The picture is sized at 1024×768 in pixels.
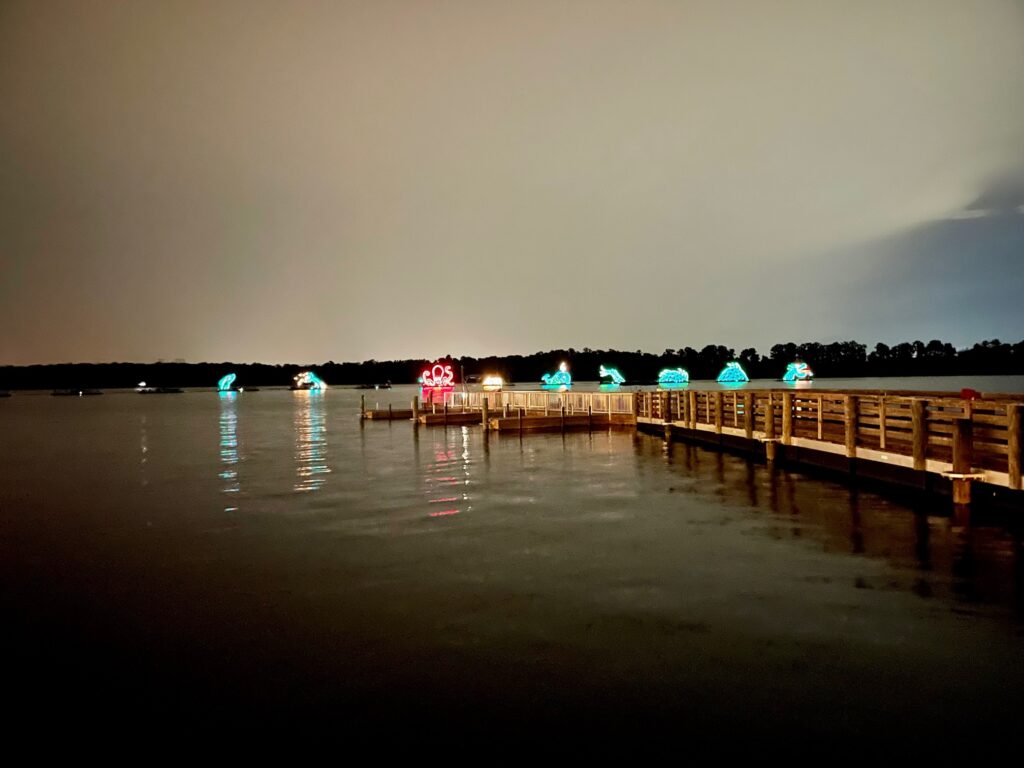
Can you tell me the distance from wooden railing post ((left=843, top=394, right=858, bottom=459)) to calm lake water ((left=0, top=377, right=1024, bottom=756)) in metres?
1.25

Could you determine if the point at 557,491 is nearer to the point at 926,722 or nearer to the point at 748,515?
the point at 748,515

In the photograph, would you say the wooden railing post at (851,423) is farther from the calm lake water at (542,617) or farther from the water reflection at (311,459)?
the water reflection at (311,459)

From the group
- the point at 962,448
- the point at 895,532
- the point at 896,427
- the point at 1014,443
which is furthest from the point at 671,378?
the point at 1014,443

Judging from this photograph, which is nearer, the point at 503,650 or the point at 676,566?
the point at 503,650

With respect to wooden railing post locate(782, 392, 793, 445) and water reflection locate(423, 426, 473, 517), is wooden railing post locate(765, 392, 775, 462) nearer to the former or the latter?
wooden railing post locate(782, 392, 793, 445)

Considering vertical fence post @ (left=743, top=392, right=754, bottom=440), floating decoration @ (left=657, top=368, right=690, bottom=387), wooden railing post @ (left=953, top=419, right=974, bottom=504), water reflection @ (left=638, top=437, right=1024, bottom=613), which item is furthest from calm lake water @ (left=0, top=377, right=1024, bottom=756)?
floating decoration @ (left=657, top=368, right=690, bottom=387)

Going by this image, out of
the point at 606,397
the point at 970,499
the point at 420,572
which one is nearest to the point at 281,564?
the point at 420,572

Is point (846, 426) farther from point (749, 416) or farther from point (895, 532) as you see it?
point (749, 416)

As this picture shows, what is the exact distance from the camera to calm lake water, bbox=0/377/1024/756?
7535 mm

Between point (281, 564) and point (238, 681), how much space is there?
19.5ft

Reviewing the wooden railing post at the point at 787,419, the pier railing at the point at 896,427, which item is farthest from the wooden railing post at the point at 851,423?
the wooden railing post at the point at 787,419

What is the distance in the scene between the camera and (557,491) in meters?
22.6

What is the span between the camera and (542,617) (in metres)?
10.5

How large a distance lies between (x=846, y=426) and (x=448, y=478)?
1356 cm
